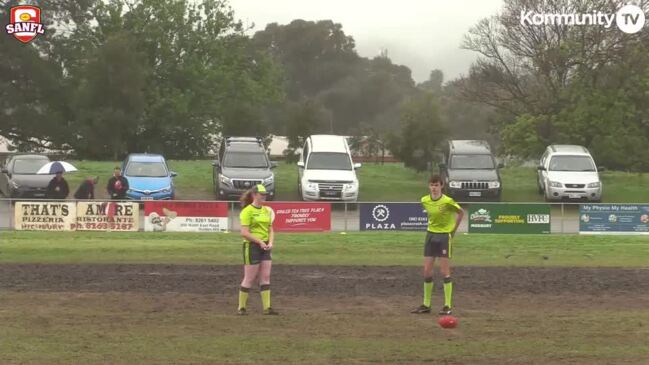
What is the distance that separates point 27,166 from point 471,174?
16.8m

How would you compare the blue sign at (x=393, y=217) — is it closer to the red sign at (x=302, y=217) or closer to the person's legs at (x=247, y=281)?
the red sign at (x=302, y=217)

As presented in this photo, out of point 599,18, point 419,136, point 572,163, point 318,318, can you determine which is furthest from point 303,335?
point 599,18

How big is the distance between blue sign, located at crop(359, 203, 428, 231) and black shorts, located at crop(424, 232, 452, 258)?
1390 cm

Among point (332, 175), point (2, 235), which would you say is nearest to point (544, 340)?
point (2, 235)

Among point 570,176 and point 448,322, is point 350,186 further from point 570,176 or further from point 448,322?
point 448,322

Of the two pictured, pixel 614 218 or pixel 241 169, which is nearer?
pixel 614 218

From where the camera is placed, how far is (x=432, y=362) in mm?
10680

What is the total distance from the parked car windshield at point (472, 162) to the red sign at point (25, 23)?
24.5m

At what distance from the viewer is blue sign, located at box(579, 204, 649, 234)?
29016mm

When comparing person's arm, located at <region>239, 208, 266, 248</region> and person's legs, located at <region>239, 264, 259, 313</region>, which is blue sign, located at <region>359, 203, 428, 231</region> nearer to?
person's legs, located at <region>239, 264, 259, 313</region>

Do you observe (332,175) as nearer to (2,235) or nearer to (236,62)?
(2,235)

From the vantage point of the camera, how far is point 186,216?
28344mm

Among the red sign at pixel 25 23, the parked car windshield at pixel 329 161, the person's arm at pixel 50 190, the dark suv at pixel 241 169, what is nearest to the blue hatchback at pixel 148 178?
the dark suv at pixel 241 169

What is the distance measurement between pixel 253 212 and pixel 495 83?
128 ft
